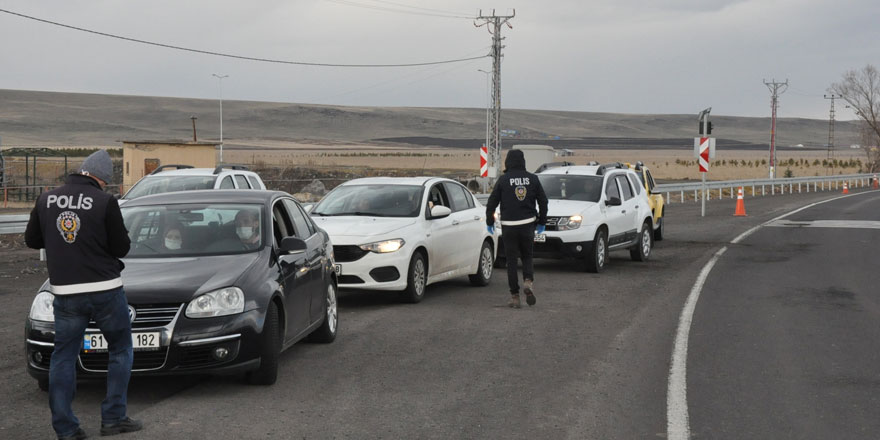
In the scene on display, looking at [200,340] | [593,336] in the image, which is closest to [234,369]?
[200,340]

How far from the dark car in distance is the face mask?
→ 0.01 metres

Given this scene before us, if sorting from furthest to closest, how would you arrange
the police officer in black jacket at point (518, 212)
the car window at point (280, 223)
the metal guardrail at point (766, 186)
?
the metal guardrail at point (766, 186) → the police officer in black jacket at point (518, 212) → the car window at point (280, 223)

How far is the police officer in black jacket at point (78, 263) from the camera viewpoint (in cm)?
601

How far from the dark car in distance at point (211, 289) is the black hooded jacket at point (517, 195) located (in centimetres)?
353

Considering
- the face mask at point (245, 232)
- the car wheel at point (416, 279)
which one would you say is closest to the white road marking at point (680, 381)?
the car wheel at point (416, 279)

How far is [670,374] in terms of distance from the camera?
27.2 ft

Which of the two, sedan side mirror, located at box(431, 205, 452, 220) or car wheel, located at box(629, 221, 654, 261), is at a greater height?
sedan side mirror, located at box(431, 205, 452, 220)

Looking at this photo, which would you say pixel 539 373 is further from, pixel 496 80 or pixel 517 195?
pixel 496 80

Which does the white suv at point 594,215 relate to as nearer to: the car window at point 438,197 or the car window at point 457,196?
the car window at point 457,196

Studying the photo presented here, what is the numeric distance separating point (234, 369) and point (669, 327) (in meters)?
A: 5.25

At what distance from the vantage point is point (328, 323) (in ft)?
31.5

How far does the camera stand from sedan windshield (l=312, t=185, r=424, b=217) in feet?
43.4

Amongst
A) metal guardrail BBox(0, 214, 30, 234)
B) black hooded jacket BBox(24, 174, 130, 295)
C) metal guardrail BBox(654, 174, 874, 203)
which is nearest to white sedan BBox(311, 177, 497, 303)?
black hooded jacket BBox(24, 174, 130, 295)

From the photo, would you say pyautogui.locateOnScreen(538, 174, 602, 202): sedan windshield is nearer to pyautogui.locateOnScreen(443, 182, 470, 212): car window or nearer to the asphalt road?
the asphalt road
